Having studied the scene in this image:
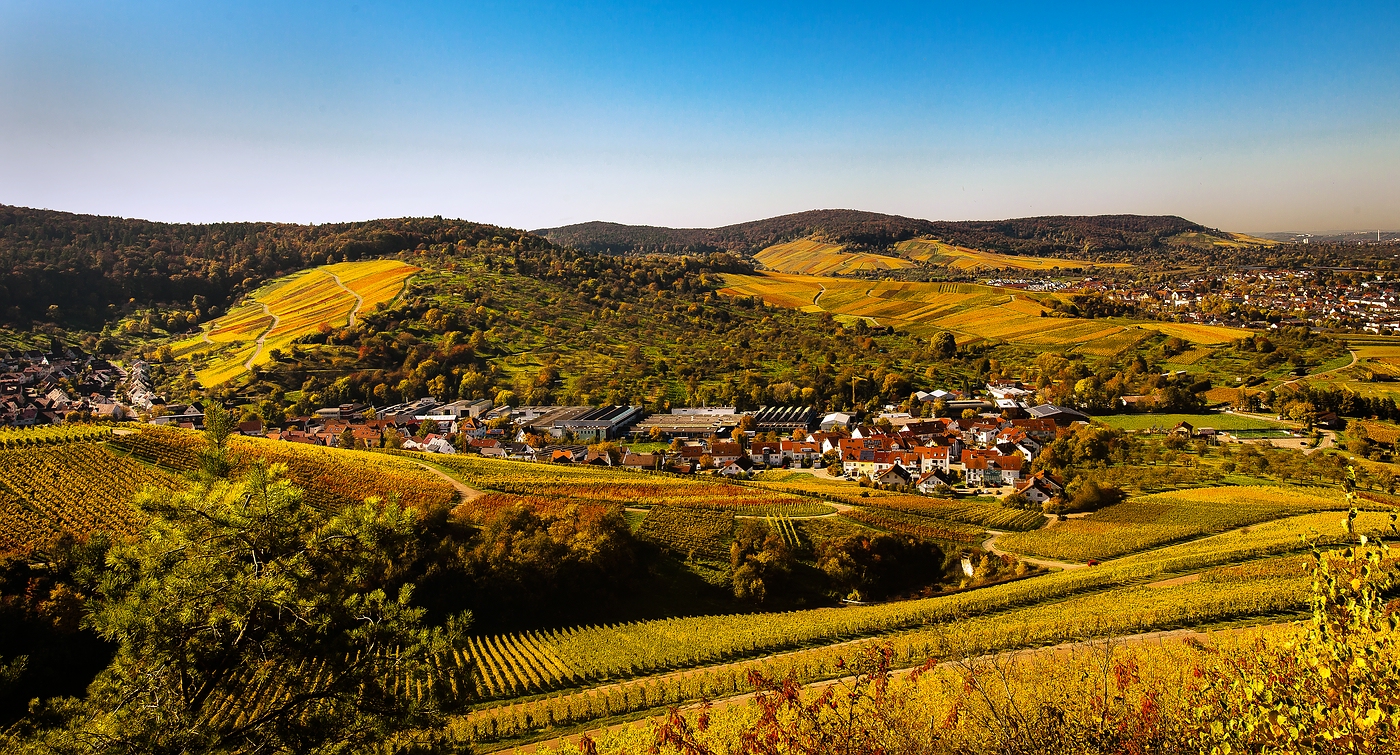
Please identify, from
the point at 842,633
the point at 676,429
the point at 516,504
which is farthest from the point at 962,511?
the point at 676,429

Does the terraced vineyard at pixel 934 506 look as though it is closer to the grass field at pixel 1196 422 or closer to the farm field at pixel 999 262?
the grass field at pixel 1196 422

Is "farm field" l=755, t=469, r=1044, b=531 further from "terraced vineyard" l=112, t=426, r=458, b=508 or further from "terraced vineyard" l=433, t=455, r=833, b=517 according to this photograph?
"terraced vineyard" l=112, t=426, r=458, b=508

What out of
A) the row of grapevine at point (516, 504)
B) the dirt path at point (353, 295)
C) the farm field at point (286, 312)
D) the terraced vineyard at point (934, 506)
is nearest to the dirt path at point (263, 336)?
the farm field at point (286, 312)

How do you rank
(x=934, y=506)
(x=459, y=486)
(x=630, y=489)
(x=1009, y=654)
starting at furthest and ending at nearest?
(x=630, y=489) < (x=934, y=506) < (x=459, y=486) < (x=1009, y=654)

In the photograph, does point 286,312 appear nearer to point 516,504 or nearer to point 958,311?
point 516,504

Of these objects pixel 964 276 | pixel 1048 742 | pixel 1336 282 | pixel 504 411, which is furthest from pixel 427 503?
pixel 1336 282

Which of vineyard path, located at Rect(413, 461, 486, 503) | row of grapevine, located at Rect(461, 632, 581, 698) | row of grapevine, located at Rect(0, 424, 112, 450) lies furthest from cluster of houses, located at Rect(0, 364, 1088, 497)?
row of grapevine, located at Rect(461, 632, 581, 698)

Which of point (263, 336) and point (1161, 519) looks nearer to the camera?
point (1161, 519)
